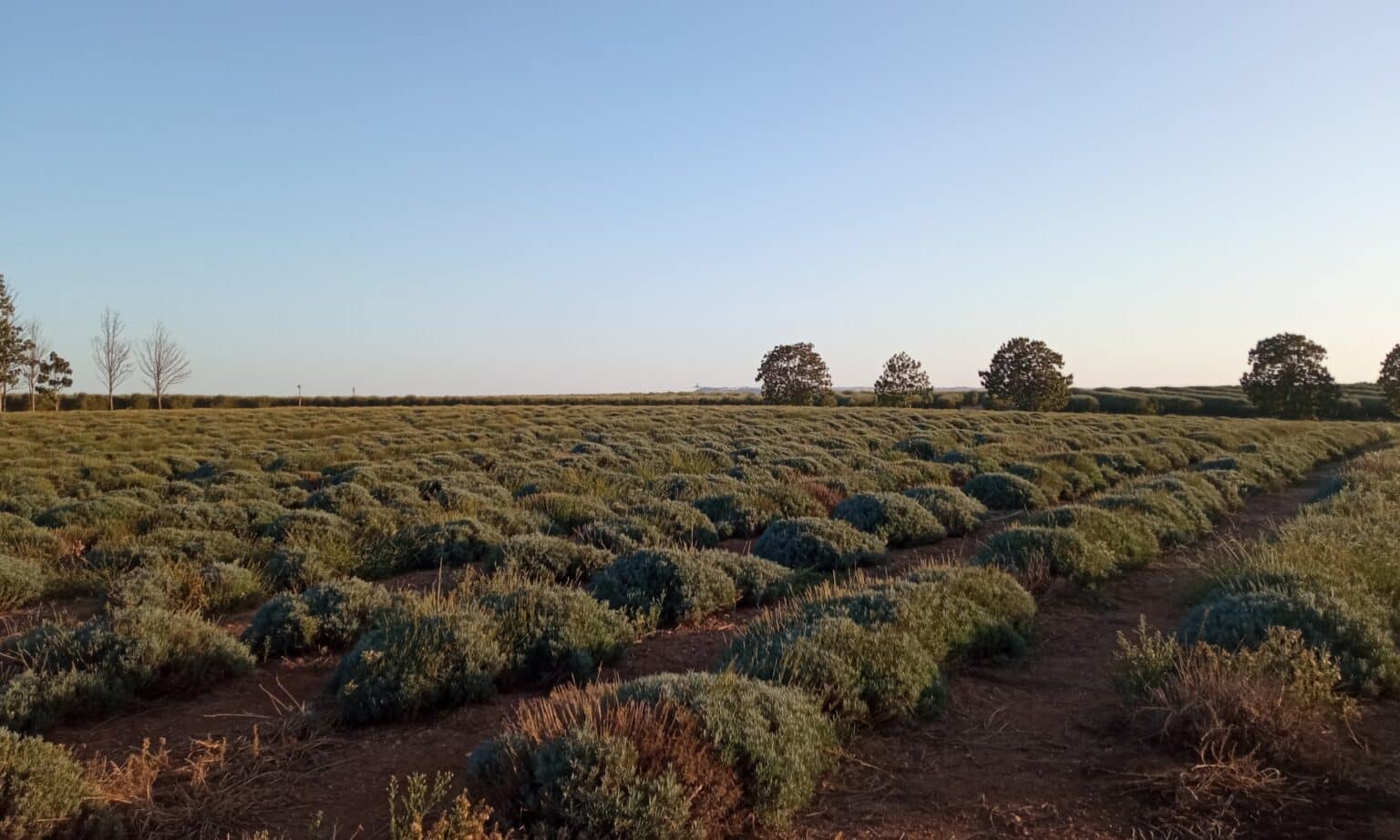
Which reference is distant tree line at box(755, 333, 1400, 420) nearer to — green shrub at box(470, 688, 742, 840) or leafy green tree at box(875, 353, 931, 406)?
leafy green tree at box(875, 353, 931, 406)

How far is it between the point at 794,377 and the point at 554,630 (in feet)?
232

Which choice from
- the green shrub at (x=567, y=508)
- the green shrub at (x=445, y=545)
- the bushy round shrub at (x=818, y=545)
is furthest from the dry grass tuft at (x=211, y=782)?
the green shrub at (x=567, y=508)

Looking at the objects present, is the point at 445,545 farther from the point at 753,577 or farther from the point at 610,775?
the point at 610,775

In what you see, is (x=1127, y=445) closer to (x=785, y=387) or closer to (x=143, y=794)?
(x=143, y=794)

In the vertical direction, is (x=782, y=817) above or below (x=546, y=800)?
below

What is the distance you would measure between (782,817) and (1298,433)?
3993 cm

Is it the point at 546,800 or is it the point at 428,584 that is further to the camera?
the point at 428,584

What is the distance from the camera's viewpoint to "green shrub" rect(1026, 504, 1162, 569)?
10.9 metres

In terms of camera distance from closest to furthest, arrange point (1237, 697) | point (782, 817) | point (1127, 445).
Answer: point (782, 817) → point (1237, 697) → point (1127, 445)

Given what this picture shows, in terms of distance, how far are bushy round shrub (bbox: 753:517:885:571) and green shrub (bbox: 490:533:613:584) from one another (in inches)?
94.4

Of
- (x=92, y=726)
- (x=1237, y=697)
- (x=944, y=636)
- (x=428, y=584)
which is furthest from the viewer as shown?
(x=428, y=584)

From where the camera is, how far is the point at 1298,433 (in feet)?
114

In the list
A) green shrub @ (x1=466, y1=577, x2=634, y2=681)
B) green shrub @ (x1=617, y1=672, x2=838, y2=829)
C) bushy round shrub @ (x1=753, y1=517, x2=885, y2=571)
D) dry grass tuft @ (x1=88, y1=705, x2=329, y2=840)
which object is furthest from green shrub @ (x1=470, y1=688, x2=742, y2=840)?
bushy round shrub @ (x1=753, y1=517, x2=885, y2=571)

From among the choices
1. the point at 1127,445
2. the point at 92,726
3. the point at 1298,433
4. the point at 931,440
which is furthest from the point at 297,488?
the point at 1298,433
